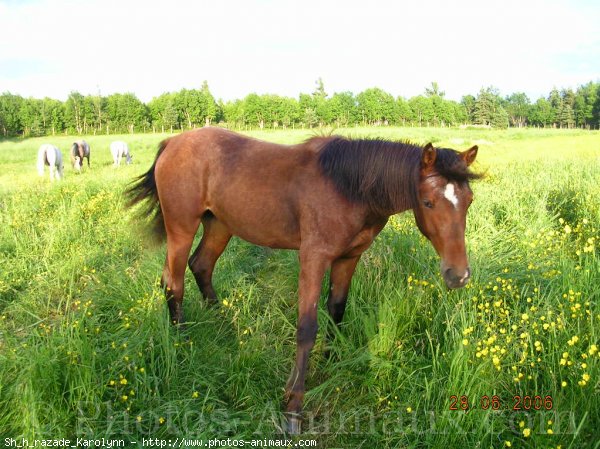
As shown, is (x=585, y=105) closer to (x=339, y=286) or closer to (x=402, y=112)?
(x=402, y=112)

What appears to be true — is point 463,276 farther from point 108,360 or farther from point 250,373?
point 108,360

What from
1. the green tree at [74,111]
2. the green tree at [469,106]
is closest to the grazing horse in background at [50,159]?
the green tree at [74,111]

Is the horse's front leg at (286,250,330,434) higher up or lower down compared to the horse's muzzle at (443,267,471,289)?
lower down

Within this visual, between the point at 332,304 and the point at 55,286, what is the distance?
296 cm

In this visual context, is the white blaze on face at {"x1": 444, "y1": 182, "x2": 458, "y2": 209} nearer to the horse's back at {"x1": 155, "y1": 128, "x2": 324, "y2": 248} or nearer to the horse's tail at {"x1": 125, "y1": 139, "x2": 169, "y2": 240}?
the horse's back at {"x1": 155, "y1": 128, "x2": 324, "y2": 248}

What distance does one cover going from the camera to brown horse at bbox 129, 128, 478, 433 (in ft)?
8.03

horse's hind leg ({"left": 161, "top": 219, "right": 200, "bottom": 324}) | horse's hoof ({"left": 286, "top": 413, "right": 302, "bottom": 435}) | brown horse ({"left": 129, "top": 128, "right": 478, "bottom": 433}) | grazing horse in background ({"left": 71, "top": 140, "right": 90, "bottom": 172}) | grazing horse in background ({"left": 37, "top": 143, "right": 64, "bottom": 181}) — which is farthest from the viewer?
grazing horse in background ({"left": 71, "top": 140, "right": 90, "bottom": 172})

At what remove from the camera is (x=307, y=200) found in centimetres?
289

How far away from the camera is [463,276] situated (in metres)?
2.34

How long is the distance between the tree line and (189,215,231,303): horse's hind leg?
57083 millimetres

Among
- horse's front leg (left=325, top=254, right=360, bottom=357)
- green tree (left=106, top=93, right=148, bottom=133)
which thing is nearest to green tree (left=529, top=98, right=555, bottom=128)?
green tree (left=106, top=93, right=148, bottom=133)

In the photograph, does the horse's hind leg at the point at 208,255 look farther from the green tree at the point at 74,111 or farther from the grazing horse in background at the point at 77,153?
the green tree at the point at 74,111

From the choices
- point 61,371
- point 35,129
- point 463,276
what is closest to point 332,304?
point 463,276

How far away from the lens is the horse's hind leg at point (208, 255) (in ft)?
12.8
